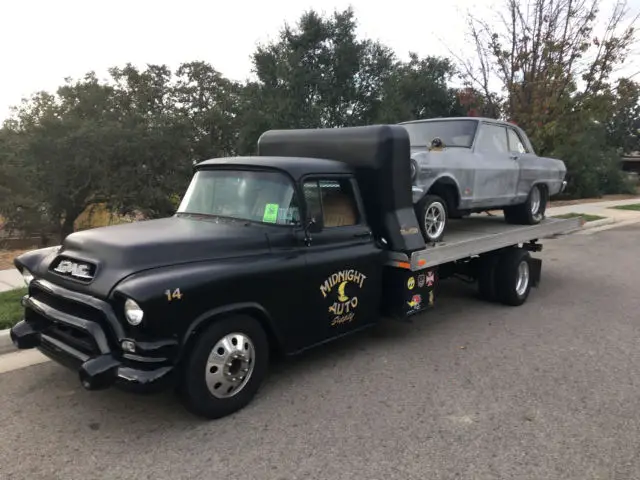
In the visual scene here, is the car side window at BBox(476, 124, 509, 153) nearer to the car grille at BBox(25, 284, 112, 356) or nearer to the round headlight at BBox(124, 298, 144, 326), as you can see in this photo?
the round headlight at BBox(124, 298, 144, 326)

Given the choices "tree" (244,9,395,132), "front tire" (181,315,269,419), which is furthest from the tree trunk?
"front tire" (181,315,269,419)

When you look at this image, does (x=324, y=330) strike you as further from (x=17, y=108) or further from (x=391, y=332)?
(x=17, y=108)

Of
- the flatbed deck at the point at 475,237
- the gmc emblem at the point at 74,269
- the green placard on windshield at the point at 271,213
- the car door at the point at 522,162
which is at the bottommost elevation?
the flatbed deck at the point at 475,237

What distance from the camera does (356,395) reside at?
405 cm

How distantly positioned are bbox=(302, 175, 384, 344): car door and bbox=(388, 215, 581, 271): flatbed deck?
1.23 feet

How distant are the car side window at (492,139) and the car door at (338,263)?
8.81ft

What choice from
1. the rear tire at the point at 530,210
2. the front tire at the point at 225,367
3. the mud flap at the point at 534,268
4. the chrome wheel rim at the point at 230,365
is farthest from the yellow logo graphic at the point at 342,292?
the rear tire at the point at 530,210

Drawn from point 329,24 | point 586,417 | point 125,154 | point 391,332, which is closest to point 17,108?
point 125,154

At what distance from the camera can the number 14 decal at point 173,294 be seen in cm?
329

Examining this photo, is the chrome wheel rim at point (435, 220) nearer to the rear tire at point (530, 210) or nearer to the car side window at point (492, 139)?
the car side window at point (492, 139)

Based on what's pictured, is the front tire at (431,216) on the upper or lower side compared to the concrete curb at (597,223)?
upper

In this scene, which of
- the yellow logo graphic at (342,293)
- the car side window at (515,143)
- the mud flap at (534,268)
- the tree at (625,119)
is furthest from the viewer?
the tree at (625,119)

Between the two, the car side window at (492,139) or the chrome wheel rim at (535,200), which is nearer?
the car side window at (492,139)

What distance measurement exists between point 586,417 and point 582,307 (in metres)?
3.32
